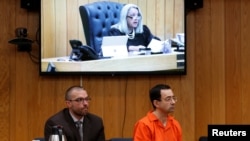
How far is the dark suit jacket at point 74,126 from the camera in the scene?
3.06 metres

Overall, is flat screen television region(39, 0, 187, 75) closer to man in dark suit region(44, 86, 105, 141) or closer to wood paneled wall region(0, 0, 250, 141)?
wood paneled wall region(0, 0, 250, 141)

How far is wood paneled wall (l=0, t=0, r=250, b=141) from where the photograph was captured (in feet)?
14.4

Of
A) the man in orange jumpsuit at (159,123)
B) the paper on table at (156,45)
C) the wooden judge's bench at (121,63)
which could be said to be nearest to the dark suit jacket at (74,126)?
the man in orange jumpsuit at (159,123)

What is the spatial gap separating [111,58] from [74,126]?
1334 mm

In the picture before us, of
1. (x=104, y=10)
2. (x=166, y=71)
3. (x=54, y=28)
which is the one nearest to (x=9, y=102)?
(x=54, y=28)

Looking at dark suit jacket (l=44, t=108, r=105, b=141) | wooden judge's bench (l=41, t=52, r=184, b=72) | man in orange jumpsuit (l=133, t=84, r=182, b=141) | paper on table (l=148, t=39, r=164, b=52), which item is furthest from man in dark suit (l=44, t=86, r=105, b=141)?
paper on table (l=148, t=39, r=164, b=52)

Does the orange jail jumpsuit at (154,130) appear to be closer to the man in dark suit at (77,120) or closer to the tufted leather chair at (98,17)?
the man in dark suit at (77,120)

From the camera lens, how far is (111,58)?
4.34 m

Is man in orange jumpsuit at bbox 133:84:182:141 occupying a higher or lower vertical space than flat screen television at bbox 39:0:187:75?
lower

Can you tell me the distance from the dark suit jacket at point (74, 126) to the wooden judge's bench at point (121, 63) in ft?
3.65

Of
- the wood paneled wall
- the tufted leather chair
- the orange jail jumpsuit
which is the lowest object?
the orange jail jumpsuit

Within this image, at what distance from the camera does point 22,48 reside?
4359 millimetres

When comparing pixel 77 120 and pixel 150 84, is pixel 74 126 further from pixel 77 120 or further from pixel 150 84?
pixel 150 84

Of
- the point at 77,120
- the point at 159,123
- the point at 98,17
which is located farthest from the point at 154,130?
the point at 98,17
